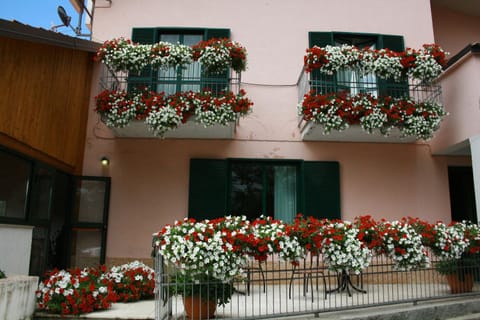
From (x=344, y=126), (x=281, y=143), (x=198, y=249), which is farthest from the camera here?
(x=281, y=143)

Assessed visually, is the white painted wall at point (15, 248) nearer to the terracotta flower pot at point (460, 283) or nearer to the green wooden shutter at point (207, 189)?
the green wooden shutter at point (207, 189)

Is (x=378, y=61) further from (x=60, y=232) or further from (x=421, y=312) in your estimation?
(x=60, y=232)

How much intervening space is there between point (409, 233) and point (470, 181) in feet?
14.7

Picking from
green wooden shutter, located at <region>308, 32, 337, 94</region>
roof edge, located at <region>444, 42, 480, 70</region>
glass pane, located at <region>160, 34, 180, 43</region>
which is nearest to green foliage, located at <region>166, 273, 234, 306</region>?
green wooden shutter, located at <region>308, 32, 337, 94</region>

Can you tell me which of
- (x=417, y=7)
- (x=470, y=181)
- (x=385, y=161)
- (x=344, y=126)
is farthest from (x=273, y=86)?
(x=470, y=181)

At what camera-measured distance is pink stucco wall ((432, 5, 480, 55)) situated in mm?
10445

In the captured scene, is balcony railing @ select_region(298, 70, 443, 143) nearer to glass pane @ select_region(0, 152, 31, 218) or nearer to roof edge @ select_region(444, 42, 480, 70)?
roof edge @ select_region(444, 42, 480, 70)

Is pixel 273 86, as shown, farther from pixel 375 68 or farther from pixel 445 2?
pixel 445 2

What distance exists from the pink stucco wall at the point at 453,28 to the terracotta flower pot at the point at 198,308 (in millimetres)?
9158

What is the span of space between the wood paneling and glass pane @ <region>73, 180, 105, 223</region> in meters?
0.41

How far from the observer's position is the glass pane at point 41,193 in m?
6.75

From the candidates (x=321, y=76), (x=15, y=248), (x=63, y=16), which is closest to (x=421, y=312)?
(x=321, y=76)

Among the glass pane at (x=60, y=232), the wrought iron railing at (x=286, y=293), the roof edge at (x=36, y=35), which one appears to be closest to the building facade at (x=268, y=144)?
the glass pane at (x=60, y=232)

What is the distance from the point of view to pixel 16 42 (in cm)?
594
